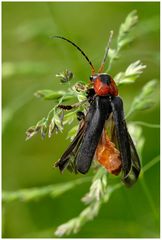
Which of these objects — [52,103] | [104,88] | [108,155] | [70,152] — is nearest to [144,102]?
[104,88]

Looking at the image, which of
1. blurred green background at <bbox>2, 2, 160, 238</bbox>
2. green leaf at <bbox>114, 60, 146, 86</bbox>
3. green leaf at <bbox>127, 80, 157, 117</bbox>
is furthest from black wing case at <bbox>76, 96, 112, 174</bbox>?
blurred green background at <bbox>2, 2, 160, 238</bbox>

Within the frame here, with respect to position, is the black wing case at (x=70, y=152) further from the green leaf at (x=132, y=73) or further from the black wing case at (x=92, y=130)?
the green leaf at (x=132, y=73)

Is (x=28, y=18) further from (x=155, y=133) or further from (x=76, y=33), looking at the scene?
(x=155, y=133)

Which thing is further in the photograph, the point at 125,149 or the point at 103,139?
the point at 103,139

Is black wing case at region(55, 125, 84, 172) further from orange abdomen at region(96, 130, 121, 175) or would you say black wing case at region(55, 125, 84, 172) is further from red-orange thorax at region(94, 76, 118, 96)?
red-orange thorax at region(94, 76, 118, 96)

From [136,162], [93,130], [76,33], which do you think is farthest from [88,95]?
[76,33]

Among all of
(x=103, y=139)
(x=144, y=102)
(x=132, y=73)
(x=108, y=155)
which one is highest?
(x=132, y=73)

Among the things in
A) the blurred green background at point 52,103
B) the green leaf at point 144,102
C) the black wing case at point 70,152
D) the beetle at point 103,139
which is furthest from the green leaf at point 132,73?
the blurred green background at point 52,103

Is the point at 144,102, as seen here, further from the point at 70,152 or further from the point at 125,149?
the point at 70,152
